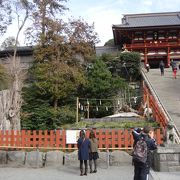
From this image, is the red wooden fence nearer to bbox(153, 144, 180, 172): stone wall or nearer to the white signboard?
the white signboard

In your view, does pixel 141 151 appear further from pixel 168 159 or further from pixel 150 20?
pixel 150 20

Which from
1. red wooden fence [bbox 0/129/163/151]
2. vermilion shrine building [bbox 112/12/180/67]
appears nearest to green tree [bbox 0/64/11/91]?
red wooden fence [bbox 0/129/163/151]

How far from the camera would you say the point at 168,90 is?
26688 millimetres

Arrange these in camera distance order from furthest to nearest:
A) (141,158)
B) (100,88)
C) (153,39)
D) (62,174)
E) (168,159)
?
(153,39)
(100,88)
(62,174)
(168,159)
(141,158)

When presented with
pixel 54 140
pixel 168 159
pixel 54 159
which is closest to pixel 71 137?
pixel 54 140

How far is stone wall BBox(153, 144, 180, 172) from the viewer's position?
11891 mm

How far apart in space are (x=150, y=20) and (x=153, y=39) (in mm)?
5104

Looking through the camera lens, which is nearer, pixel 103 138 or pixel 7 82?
pixel 103 138

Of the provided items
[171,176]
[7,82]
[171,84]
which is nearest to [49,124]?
[7,82]

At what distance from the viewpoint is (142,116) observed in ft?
75.9

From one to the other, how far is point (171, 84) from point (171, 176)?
18.6 meters

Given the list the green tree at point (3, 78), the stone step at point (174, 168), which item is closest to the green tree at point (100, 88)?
A: the green tree at point (3, 78)

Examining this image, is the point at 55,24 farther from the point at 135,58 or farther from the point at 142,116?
the point at 142,116

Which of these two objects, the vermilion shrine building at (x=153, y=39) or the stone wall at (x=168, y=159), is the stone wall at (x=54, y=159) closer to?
the stone wall at (x=168, y=159)
